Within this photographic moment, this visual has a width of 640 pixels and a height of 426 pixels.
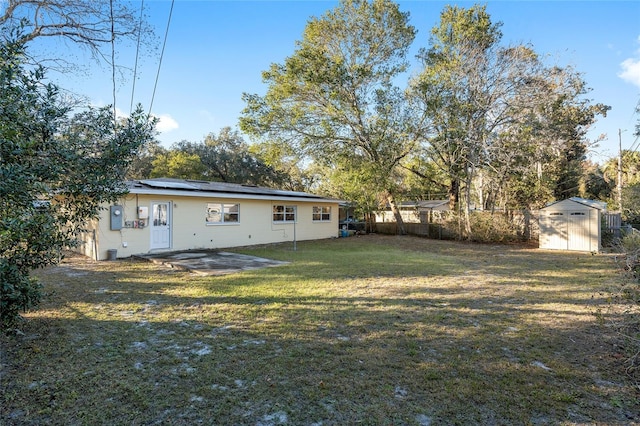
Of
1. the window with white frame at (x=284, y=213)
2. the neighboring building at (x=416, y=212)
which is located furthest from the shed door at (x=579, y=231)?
the window with white frame at (x=284, y=213)

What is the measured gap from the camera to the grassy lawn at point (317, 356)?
2.67 m

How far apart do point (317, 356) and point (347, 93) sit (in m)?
16.1

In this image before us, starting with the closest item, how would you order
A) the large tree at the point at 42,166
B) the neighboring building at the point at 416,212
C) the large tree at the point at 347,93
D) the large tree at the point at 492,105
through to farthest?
1. the large tree at the point at 42,166
2. the large tree at the point at 492,105
3. the large tree at the point at 347,93
4. the neighboring building at the point at 416,212

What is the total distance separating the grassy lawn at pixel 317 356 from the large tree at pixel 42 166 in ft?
3.18

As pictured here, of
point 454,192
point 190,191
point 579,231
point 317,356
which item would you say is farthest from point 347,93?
point 317,356

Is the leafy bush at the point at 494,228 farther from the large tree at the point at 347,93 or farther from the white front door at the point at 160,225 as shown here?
the white front door at the point at 160,225

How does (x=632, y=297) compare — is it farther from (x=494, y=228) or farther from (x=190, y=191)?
(x=494, y=228)

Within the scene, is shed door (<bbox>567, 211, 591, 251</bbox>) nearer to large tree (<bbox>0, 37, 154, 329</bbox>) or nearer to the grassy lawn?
the grassy lawn

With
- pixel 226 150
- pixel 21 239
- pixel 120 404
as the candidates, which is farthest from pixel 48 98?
pixel 226 150

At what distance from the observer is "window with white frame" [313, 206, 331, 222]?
61.4 ft

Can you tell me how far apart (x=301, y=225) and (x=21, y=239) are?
46.8 feet

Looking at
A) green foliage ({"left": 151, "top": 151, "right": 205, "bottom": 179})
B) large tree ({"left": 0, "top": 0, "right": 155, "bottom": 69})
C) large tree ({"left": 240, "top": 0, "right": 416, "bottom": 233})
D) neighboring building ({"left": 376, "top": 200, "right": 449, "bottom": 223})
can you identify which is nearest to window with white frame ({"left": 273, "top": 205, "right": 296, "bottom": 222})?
large tree ({"left": 240, "top": 0, "right": 416, "bottom": 233})

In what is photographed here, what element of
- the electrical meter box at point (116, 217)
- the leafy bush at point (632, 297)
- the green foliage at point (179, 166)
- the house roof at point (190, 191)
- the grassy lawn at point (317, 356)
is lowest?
the grassy lawn at point (317, 356)

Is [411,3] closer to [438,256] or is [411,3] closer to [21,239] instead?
[438,256]
